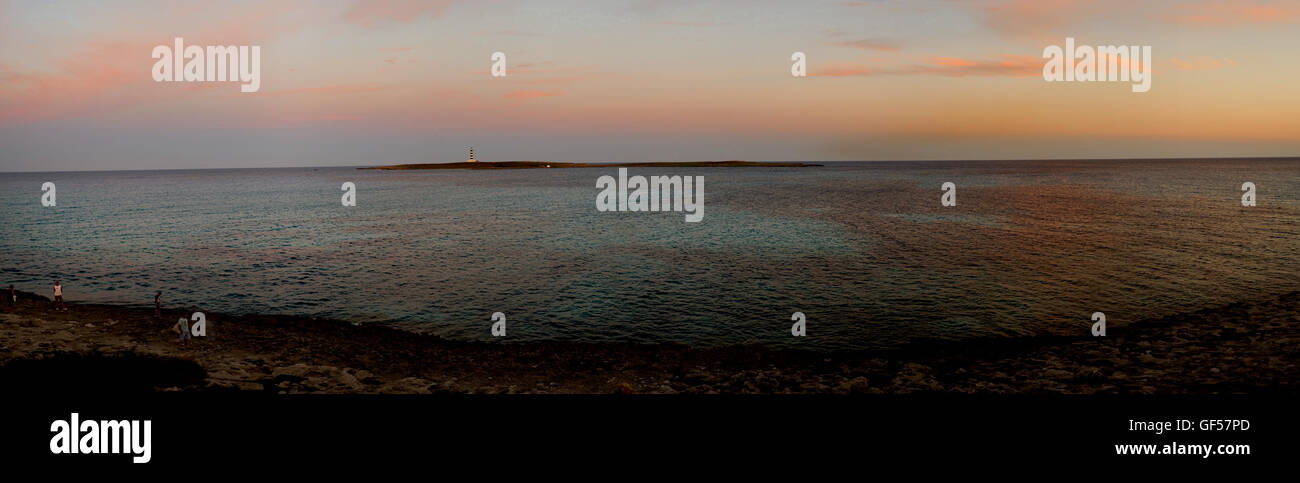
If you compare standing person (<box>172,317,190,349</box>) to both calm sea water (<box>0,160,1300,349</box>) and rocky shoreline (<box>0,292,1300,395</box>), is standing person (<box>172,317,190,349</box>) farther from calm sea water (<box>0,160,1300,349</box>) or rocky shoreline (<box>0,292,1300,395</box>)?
calm sea water (<box>0,160,1300,349</box>)

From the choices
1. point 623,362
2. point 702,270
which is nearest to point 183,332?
point 623,362

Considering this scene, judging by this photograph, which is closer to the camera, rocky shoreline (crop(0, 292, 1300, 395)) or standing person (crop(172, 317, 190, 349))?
rocky shoreline (crop(0, 292, 1300, 395))

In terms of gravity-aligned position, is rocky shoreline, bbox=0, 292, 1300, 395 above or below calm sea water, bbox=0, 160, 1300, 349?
below

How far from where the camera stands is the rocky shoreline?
1688cm

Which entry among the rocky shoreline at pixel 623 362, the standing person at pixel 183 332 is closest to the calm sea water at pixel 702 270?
the rocky shoreline at pixel 623 362

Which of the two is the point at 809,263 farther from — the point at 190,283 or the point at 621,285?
the point at 190,283

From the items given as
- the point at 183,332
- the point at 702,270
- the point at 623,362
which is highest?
the point at 702,270

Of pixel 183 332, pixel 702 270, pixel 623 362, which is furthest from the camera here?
pixel 702 270

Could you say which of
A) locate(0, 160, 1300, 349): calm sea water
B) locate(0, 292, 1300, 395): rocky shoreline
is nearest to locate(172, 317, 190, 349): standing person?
locate(0, 292, 1300, 395): rocky shoreline

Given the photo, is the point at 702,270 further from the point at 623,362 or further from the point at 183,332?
the point at 183,332

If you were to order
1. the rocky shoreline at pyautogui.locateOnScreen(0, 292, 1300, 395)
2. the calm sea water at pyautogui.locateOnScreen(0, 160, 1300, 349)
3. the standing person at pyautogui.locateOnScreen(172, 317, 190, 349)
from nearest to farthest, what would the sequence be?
the rocky shoreline at pyautogui.locateOnScreen(0, 292, 1300, 395) → the standing person at pyautogui.locateOnScreen(172, 317, 190, 349) → the calm sea water at pyautogui.locateOnScreen(0, 160, 1300, 349)

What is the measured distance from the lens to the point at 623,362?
20.9 metres

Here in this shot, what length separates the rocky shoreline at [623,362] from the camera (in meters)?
16.9

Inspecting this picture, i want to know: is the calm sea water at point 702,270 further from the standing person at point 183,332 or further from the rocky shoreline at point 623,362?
the standing person at point 183,332
